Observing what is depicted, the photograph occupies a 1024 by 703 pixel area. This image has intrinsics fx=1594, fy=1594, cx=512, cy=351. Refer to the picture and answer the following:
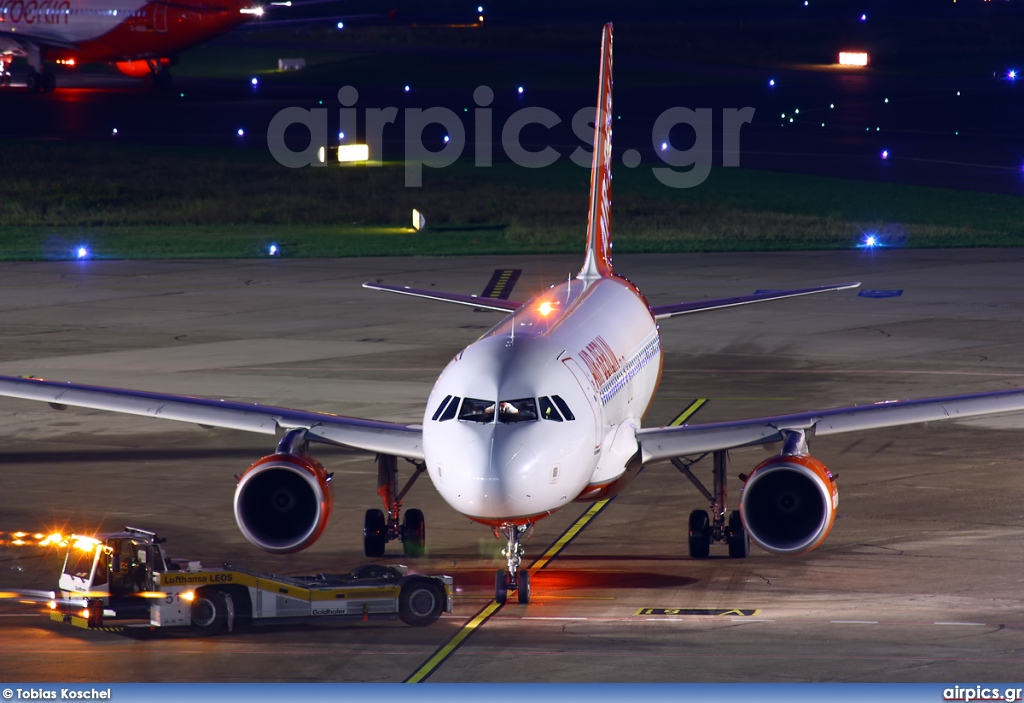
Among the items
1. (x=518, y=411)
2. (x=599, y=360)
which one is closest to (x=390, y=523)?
(x=599, y=360)

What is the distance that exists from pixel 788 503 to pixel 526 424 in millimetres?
4839

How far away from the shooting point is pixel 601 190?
3431 cm

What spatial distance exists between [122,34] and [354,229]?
42453 millimetres

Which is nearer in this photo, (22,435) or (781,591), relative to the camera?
(781,591)

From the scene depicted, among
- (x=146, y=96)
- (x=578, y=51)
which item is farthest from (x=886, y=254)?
(x=578, y=51)

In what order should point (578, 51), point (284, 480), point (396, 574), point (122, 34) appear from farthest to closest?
1. point (578, 51)
2. point (122, 34)
3. point (284, 480)
4. point (396, 574)

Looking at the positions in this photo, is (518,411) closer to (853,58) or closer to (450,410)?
Answer: (450,410)

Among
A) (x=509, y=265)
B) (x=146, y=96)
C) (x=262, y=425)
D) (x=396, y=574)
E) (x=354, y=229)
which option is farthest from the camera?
(x=146, y=96)

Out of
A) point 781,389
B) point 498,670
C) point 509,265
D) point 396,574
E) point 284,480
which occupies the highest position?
point 509,265

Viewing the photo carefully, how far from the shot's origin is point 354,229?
7350cm

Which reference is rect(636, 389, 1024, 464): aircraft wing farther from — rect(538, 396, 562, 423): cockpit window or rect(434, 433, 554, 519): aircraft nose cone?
rect(434, 433, 554, 519): aircraft nose cone

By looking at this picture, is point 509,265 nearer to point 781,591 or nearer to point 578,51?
point 781,591

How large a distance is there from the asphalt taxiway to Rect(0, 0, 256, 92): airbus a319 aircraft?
5004 centimetres

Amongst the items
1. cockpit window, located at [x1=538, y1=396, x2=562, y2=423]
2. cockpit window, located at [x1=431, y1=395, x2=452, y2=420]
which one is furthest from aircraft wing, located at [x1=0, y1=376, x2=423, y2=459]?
cockpit window, located at [x1=538, y1=396, x2=562, y2=423]
